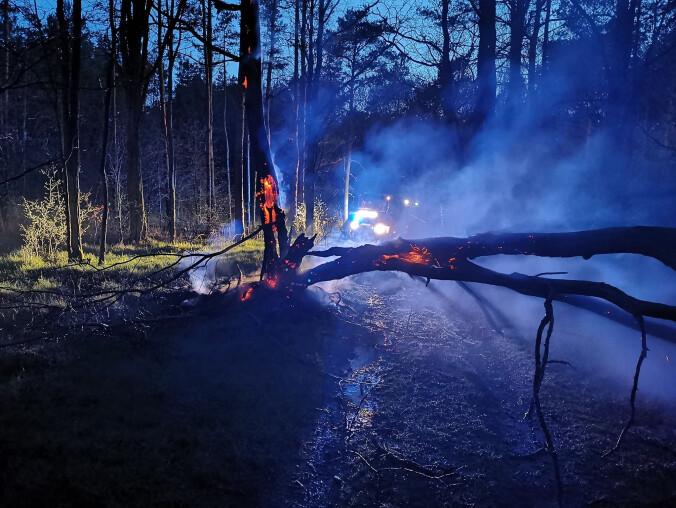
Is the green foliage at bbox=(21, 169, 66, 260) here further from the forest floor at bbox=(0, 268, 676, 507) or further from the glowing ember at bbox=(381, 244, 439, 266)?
the glowing ember at bbox=(381, 244, 439, 266)

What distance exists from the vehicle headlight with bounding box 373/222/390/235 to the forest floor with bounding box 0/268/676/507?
14226 millimetres

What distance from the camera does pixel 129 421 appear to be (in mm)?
4512

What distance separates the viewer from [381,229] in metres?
21.6

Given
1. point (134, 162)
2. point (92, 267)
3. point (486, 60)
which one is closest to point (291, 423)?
point (92, 267)

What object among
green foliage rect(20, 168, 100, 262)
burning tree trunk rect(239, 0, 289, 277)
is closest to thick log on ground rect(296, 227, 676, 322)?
burning tree trunk rect(239, 0, 289, 277)

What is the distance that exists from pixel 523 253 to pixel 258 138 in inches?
188

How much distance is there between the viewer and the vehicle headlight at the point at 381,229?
21.6 m

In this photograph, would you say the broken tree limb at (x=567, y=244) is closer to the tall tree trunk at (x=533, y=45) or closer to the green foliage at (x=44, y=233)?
the green foliage at (x=44, y=233)

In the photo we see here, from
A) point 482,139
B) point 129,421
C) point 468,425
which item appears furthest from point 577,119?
point 129,421

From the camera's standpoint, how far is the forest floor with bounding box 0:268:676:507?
3887mm

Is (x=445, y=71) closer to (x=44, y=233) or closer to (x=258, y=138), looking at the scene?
(x=258, y=138)

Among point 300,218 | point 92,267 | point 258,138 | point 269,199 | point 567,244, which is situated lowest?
point 92,267

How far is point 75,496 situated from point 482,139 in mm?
17442

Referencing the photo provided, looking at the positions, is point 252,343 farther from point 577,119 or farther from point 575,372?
point 577,119
